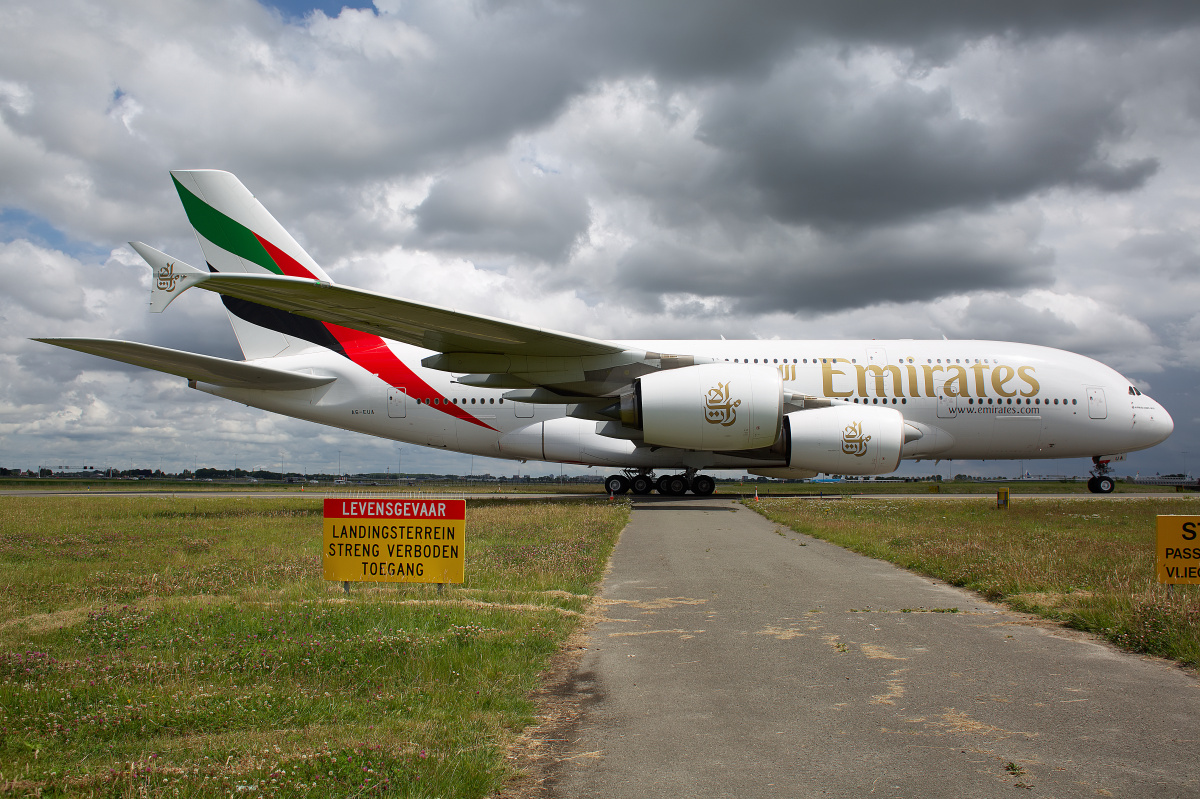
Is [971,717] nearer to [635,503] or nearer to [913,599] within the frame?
[913,599]

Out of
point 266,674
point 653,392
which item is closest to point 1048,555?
point 653,392

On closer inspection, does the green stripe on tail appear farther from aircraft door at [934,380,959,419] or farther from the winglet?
aircraft door at [934,380,959,419]

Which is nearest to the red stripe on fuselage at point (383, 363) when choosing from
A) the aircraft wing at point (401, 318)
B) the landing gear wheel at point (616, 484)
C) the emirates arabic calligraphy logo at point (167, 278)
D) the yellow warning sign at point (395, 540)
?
the aircraft wing at point (401, 318)

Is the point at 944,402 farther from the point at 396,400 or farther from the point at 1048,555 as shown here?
the point at 396,400

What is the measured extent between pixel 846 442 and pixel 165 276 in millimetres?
14636

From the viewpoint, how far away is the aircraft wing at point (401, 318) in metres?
11.7

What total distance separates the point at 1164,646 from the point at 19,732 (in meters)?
6.77

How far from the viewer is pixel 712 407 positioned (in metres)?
15.2

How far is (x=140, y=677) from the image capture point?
3977 millimetres

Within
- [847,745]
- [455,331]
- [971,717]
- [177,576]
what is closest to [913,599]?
[971,717]

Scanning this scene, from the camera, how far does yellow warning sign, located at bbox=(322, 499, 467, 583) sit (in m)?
6.32

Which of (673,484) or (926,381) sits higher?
(926,381)

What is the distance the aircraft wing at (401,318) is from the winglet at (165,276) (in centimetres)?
20

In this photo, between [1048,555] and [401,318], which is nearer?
[1048,555]
